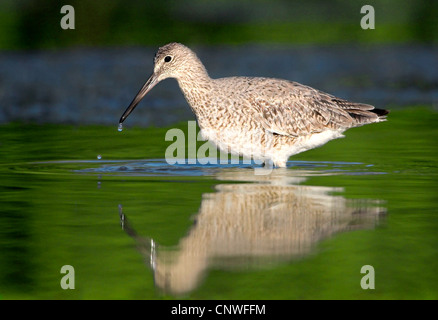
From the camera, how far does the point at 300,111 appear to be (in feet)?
38.8

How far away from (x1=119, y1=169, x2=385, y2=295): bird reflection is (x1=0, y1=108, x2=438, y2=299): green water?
1 cm

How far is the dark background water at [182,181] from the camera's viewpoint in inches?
271

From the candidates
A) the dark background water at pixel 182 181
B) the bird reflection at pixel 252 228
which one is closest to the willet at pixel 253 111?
the dark background water at pixel 182 181

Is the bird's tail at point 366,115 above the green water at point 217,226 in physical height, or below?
above

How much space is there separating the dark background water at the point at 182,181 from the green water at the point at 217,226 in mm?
20

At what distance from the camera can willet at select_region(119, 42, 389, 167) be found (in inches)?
437

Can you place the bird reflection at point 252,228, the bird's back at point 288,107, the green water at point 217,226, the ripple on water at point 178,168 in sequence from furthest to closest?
the bird's back at point 288,107, the ripple on water at point 178,168, the bird reflection at point 252,228, the green water at point 217,226

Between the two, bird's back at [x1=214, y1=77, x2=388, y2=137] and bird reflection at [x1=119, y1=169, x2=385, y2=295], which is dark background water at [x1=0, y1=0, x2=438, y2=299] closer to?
bird reflection at [x1=119, y1=169, x2=385, y2=295]

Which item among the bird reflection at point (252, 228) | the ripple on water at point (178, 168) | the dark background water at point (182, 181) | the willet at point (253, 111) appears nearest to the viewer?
the dark background water at point (182, 181)

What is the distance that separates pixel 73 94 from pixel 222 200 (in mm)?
9065

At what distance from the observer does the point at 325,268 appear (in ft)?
22.8

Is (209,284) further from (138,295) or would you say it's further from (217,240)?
(217,240)

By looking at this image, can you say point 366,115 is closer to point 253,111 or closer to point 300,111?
point 300,111

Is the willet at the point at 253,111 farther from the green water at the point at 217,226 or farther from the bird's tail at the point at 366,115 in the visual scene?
the green water at the point at 217,226
